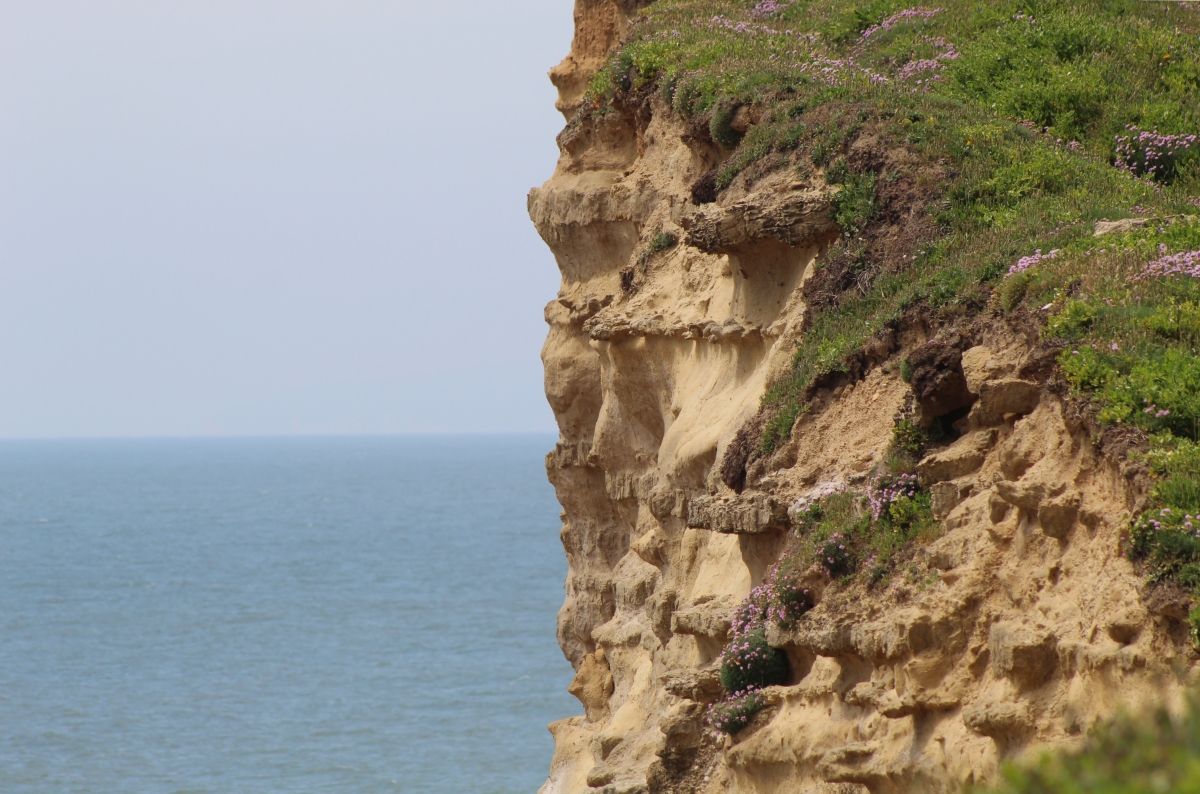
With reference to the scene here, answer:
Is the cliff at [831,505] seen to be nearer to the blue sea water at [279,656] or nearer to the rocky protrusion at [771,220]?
the rocky protrusion at [771,220]

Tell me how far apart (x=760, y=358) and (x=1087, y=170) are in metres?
5.33

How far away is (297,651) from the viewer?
69312 mm

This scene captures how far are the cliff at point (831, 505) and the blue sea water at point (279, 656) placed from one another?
2526 centimetres

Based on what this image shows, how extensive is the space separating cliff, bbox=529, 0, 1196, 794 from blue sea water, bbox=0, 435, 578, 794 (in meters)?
25.3

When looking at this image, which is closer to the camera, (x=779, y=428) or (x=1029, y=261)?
(x=1029, y=261)

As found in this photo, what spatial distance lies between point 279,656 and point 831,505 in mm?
59488

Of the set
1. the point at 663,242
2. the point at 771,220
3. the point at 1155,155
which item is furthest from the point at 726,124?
the point at 1155,155

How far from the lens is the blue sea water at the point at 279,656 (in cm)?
4678

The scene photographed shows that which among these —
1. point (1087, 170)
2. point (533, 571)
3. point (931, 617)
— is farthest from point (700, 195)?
point (533, 571)

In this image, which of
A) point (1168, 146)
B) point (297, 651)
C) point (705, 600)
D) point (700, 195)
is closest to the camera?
point (705, 600)

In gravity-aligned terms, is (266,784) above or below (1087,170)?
below

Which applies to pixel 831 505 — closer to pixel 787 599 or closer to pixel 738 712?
pixel 787 599

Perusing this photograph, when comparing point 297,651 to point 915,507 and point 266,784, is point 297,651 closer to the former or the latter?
point 266,784

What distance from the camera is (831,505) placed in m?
13.8
